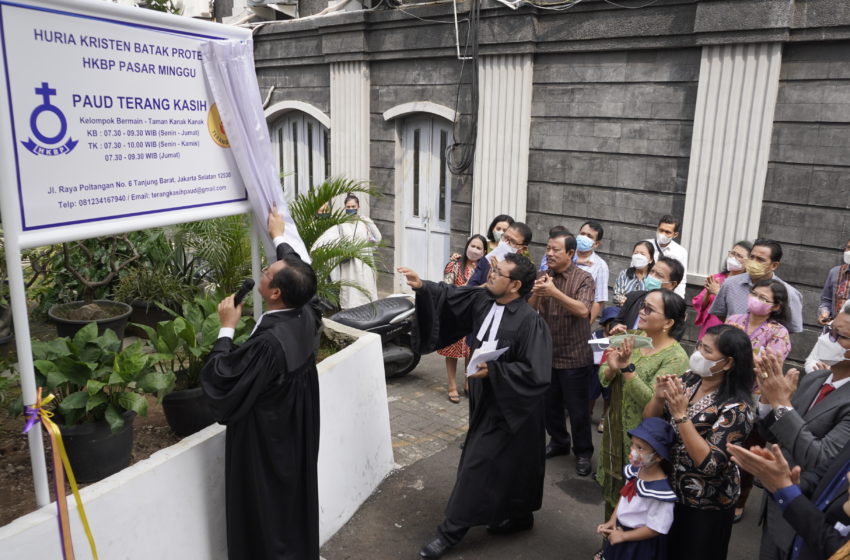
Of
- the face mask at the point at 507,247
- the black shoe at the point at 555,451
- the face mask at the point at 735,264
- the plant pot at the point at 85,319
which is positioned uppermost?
the face mask at the point at 507,247

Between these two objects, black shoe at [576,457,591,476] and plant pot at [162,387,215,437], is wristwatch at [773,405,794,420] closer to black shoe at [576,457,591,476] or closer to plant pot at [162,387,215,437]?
black shoe at [576,457,591,476]

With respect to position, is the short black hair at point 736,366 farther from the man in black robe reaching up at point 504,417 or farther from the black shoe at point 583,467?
the black shoe at point 583,467

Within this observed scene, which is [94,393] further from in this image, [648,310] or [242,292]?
[648,310]

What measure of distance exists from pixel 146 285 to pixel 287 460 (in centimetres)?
431

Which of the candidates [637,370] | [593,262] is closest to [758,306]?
[637,370]

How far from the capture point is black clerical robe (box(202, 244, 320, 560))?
327cm

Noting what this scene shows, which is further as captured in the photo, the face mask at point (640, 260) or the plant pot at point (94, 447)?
the face mask at point (640, 260)

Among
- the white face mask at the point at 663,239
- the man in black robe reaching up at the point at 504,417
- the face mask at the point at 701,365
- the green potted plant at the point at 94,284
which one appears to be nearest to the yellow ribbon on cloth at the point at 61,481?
the man in black robe reaching up at the point at 504,417

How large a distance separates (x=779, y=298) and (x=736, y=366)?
1.65 m

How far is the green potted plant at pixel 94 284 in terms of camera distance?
612cm

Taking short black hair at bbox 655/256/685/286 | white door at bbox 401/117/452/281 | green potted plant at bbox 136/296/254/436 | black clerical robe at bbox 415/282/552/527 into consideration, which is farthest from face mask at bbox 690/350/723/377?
white door at bbox 401/117/452/281

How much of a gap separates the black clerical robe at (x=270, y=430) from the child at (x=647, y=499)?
1575 mm

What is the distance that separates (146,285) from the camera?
7.20 m

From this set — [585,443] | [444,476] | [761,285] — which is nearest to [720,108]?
[761,285]
